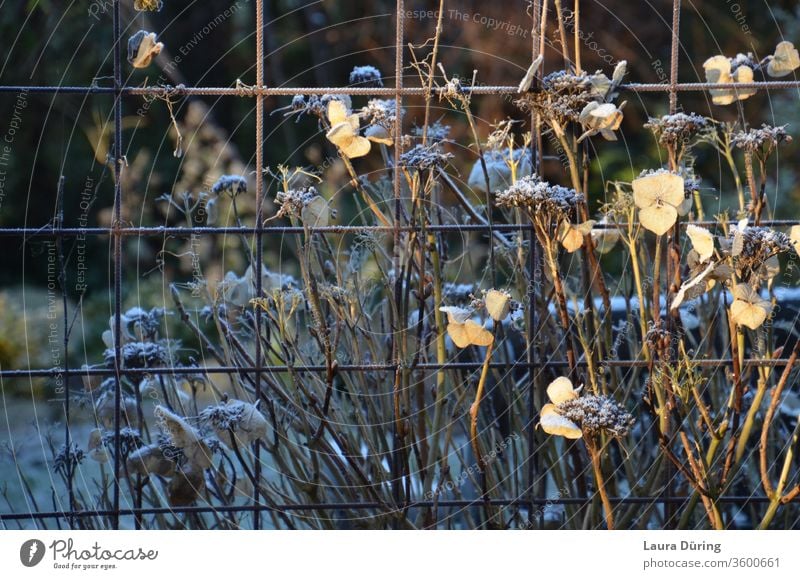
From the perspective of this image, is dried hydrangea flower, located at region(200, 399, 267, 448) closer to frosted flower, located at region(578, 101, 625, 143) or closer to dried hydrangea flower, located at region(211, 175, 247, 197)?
dried hydrangea flower, located at region(211, 175, 247, 197)

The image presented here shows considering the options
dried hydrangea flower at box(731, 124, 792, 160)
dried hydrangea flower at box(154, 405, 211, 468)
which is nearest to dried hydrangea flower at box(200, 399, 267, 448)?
dried hydrangea flower at box(154, 405, 211, 468)

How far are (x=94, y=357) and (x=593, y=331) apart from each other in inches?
115

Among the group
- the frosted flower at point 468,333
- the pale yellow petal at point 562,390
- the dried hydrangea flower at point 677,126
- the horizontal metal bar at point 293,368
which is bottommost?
the pale yellow petal at point 562,390

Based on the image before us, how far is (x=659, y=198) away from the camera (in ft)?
3.95

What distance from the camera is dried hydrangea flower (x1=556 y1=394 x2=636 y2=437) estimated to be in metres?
1.15

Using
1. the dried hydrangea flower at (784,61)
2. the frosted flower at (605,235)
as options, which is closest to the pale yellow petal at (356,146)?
the frosted flower at (605,235)

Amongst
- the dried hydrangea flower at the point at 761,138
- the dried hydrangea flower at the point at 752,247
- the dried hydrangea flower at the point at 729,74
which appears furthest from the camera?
the dried hydrangea flower at the point at 729,74

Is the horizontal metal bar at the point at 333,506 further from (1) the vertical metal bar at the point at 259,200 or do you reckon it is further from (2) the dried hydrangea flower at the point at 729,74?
(2) the dried hydrangea flower at the point at 729,74

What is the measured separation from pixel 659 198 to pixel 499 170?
288 mm

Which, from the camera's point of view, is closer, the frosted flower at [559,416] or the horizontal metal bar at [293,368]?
the frosted flower at [559,416]

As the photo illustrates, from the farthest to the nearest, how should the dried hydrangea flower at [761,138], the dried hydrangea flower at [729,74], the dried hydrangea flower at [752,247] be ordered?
the dried hydrangea flower at [729,74] → the dried hydrangea flower at [761,138] → the dried hydrangea flower at [752,247]

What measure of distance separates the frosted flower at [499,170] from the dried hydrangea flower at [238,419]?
0.47m

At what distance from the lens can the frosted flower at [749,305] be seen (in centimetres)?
117
